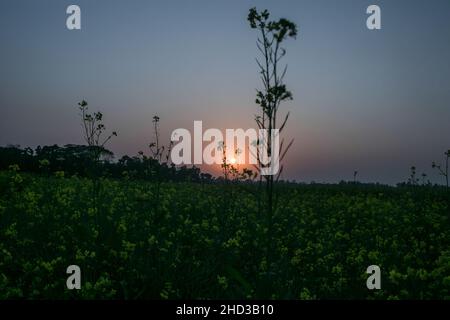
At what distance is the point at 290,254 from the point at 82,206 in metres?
5.23

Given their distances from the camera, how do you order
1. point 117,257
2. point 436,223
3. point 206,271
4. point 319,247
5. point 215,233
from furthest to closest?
point 436,223
point 215,233
point 319,247
point 117,257
point 206,271

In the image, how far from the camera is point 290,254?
833cm

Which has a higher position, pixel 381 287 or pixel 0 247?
pixel 0 247

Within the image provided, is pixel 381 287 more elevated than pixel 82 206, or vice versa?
pixel 82 206
